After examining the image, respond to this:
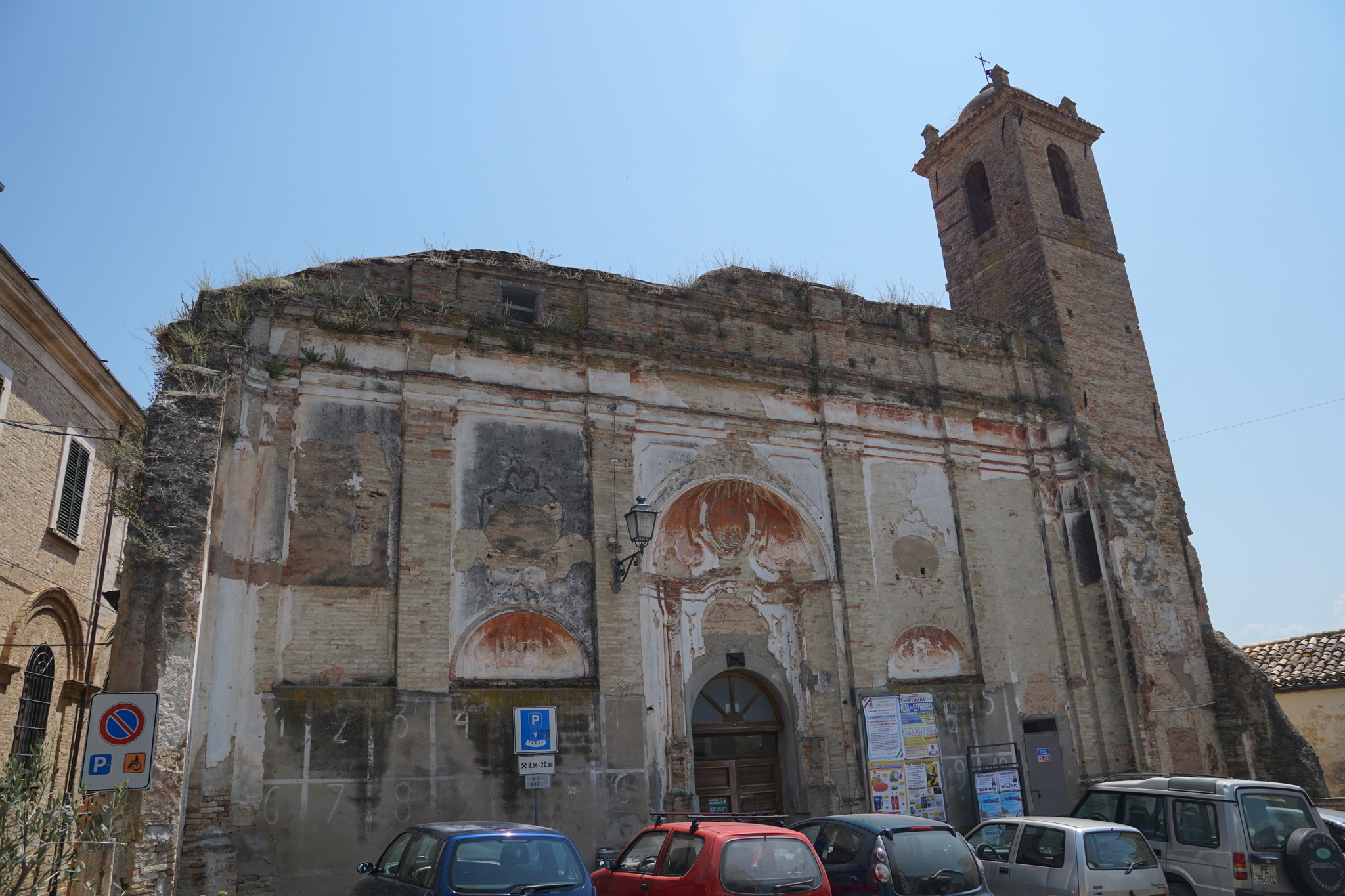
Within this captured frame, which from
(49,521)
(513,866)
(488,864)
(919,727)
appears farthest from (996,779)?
(49,521)

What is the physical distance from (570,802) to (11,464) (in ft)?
30.5

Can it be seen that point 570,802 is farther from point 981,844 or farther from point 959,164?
point 959,164

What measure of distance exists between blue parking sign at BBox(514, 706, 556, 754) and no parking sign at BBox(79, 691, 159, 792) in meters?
4.42

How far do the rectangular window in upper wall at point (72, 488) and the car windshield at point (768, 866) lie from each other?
1248 centimetres

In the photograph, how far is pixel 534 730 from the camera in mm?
11086

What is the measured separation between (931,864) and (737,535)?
22.2ft

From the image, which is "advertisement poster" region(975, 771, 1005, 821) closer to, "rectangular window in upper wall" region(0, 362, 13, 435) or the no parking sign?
the no parking sign

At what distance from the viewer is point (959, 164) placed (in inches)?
798

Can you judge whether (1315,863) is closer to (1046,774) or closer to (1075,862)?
(1075,862)

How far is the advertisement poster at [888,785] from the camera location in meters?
12.8

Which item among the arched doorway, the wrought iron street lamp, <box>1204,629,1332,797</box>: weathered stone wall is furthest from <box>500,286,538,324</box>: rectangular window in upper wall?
<box>1204,629,1332,797</box>: weathered stone wall

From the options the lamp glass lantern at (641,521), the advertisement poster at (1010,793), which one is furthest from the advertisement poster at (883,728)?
the lamp glass lantern at (641,521)

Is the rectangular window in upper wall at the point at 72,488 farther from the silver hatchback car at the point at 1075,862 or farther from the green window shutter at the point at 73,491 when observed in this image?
the silver hatchback car at the point at 1075,862

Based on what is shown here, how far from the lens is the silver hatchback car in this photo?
7809 millimetres
